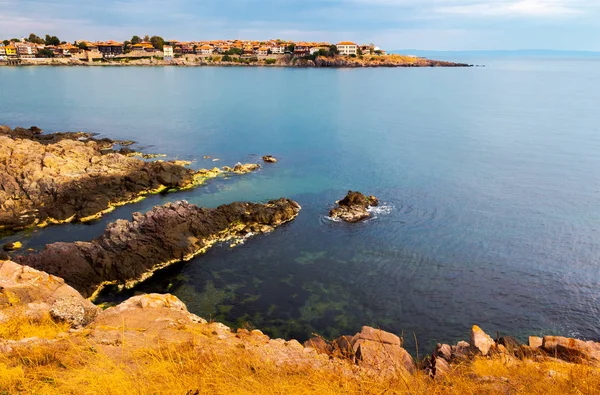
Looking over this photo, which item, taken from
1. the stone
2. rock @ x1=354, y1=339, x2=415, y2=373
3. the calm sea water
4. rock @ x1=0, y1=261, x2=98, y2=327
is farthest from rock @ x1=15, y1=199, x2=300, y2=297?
the stone

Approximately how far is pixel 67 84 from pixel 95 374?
142099 mm

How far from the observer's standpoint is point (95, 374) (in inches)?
309

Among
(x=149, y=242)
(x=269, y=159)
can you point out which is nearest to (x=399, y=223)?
(x=149, y=242)

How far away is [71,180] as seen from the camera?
34.5 m

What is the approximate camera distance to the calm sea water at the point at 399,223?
2075 centimetres

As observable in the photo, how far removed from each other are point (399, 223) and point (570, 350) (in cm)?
1711

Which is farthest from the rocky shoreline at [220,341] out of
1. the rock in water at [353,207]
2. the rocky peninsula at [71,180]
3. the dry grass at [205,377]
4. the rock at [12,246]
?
the rocky peninsula at [71,180]

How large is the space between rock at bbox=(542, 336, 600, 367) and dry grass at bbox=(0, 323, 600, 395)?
13.6 feet

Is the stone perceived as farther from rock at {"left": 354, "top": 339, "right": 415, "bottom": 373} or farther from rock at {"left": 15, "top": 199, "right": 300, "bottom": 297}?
rock at {"left": 15, "top": 199, "right": 300, "bottom": 297}

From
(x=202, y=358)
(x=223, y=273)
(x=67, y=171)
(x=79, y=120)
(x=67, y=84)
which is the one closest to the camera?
(x=202, y=358)

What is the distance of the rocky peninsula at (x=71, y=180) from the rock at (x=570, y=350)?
31.0 m

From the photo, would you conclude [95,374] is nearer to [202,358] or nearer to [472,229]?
[202,358]

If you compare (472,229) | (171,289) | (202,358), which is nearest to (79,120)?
(171,289)

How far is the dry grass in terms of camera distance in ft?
24.6
